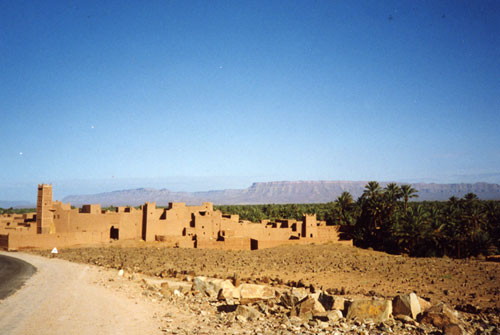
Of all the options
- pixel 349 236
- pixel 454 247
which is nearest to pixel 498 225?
pixel 454 247

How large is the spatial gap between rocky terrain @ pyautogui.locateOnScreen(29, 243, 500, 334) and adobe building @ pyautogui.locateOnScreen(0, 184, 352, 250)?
2634 millimetres

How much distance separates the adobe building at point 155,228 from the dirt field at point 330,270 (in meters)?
2.80

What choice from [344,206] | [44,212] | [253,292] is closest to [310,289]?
[253,292]

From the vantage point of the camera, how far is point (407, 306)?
12430mm

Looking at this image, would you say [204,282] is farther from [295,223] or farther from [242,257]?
[295,223]

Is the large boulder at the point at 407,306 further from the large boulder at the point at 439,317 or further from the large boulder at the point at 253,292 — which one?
the large boulder at the point at 253,292

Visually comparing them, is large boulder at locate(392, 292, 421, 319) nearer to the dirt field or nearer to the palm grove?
the dirt field

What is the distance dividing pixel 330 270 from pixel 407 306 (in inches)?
613

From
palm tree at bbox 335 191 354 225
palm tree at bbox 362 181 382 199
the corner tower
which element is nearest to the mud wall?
the corner tower

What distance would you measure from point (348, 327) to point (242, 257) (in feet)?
68.8

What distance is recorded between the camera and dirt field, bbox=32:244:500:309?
21812 millimetres

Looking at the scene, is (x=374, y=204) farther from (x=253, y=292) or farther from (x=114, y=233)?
(x=253, y=292)

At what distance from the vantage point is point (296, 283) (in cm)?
2230

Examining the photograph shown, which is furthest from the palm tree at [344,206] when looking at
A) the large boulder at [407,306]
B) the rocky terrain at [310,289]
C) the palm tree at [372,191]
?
the large boulder at [407,306]
